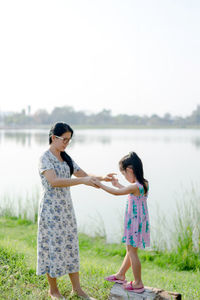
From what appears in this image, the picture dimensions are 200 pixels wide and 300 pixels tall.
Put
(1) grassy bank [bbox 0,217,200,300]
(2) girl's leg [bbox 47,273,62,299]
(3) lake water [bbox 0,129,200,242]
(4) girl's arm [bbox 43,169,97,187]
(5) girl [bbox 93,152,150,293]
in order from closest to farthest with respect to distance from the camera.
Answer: (4) girl's arm [bbox 43,169,97,187] → (5) girl [bbox 93,152,150,293] → (2) girl's leg [bbox 47,273,62,299] → (1) grassy bank [bbox 0,217,200,300] → (3) lake water [bbox 0,129,200,242]

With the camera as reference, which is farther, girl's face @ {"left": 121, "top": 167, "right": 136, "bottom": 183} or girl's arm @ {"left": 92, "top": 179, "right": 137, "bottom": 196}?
girl's face @ {"left": 121, "top": 167, "right": 136, "bottom": 183}

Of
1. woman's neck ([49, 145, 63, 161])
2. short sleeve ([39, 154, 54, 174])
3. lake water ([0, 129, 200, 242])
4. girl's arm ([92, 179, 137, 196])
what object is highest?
woman's neck ([49, 145, 63, 161])

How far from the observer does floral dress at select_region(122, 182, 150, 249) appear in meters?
3.49

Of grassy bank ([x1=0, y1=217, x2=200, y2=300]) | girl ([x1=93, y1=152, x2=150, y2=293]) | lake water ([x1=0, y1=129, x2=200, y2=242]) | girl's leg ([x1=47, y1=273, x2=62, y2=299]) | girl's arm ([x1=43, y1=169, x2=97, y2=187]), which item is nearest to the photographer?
girl's arm ([x1=43, y1=169, x2=97, y2=187])

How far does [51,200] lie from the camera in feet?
11.4

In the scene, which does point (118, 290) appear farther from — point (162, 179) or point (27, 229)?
point (162, 179)

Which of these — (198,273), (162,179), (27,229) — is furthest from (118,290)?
(162,179)

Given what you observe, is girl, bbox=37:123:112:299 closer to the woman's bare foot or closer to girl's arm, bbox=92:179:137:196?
girl's arm, bbox=92:179:137:196

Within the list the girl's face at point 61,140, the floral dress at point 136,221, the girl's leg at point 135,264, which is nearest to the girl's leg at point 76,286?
the girl's leg at point 135,264

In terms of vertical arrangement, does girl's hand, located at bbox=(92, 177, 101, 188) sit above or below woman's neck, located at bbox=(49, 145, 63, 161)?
below

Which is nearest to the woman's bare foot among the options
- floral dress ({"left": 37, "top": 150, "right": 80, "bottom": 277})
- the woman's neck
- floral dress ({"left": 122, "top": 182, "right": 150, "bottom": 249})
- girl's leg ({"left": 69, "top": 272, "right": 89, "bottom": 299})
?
A: girl's leg ({"left": 69, "top": 272, "right": 89, "bottom": 299})

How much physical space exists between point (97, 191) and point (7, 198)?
10.2 ft

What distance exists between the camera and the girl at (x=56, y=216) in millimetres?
3467

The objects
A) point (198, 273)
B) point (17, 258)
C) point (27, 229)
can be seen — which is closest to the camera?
point (17, 258)
